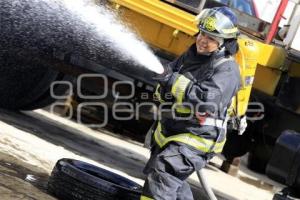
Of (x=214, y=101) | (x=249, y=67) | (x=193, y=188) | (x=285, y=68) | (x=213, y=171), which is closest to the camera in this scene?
(x=214, y=101)

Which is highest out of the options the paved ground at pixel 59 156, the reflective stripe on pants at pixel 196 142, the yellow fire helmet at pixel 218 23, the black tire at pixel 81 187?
the yellow fire helmet at pixel 218 23

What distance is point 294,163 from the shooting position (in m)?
6.08

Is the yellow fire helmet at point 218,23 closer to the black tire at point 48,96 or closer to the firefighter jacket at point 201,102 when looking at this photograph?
the firefighter jacket at point 201,102

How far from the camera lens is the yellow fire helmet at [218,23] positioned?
506 cm

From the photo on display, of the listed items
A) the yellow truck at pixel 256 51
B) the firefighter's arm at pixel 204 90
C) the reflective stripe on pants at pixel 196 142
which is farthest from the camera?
the yellow truck at pixel 256 51

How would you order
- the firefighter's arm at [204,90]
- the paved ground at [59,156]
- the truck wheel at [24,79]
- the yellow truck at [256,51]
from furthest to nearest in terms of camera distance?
the truck wheel at [24,79] < the yellow truck at [256,51] < the paved ground at [59,156] < the firefighter's arm at [204,90]

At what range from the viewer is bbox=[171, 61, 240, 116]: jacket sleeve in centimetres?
493

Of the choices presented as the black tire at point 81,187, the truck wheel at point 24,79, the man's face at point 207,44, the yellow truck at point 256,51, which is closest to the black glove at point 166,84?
the man's face at point 207,44

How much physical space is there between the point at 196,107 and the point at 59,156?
2.36m

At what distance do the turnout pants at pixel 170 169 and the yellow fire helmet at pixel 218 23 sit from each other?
0.80m

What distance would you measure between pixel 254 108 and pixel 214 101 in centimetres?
230

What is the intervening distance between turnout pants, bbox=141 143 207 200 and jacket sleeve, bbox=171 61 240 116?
0.30 metres

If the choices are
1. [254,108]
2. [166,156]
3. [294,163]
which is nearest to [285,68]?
[254,108]

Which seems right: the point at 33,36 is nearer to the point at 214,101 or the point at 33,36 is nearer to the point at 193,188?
the point at 193,188
